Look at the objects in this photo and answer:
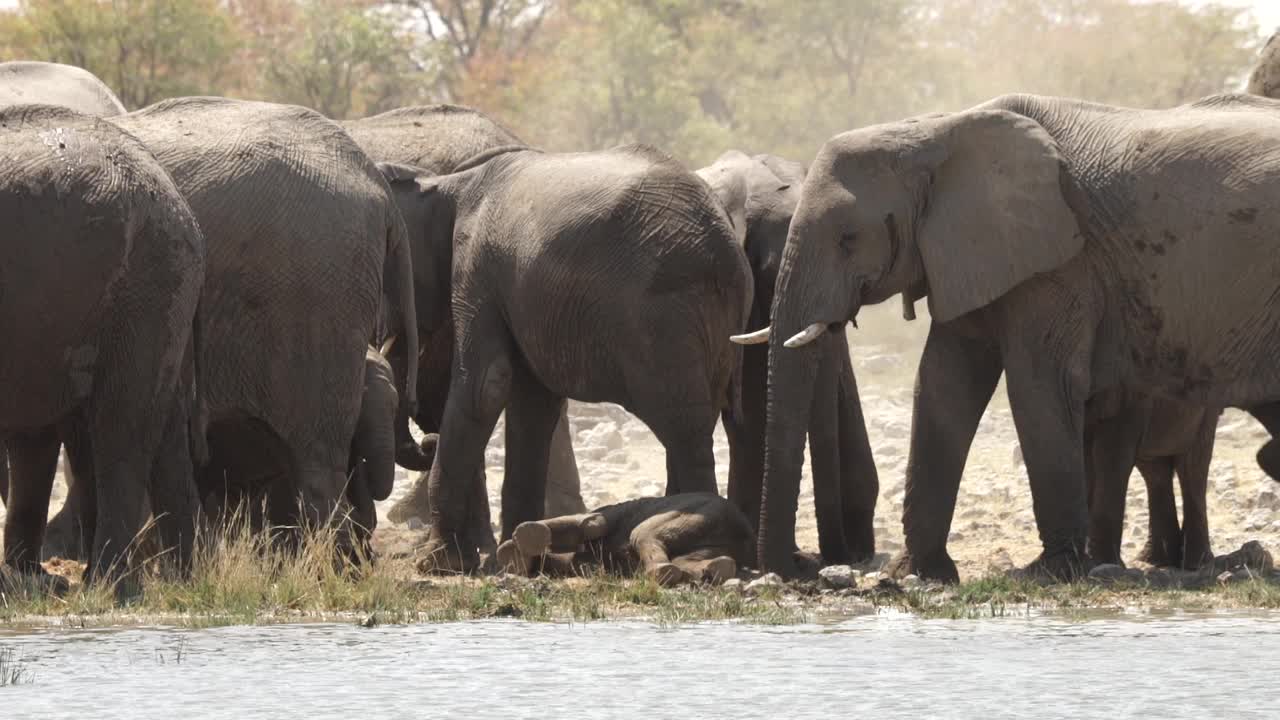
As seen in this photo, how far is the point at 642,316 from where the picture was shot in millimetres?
11102

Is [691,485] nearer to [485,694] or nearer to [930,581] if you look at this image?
[930,581]

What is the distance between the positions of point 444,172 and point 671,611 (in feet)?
18.0

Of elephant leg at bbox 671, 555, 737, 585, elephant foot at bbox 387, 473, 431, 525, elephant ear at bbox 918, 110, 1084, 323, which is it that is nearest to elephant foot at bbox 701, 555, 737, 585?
elephant leg at bbox 671, 555, 737, 585

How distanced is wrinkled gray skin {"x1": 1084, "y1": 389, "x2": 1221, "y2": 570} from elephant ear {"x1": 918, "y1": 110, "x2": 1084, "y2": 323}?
91cm

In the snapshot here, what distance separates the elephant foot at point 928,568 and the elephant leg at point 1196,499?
4.37ft

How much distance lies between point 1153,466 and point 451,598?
4160 mm

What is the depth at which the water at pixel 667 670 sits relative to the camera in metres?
6.96

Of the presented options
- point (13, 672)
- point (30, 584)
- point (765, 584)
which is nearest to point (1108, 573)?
point (765, 584)

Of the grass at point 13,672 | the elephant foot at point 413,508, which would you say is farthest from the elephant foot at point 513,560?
the elephant foot at point 413,508

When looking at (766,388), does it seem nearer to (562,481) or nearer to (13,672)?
(562,481)

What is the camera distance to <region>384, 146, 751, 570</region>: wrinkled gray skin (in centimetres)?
1111

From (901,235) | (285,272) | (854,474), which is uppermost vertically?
(901,235)

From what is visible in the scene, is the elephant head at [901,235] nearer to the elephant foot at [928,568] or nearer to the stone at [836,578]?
the stone at [836,578]

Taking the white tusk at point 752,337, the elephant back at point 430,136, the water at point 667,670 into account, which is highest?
the elephant back at point 430,136
